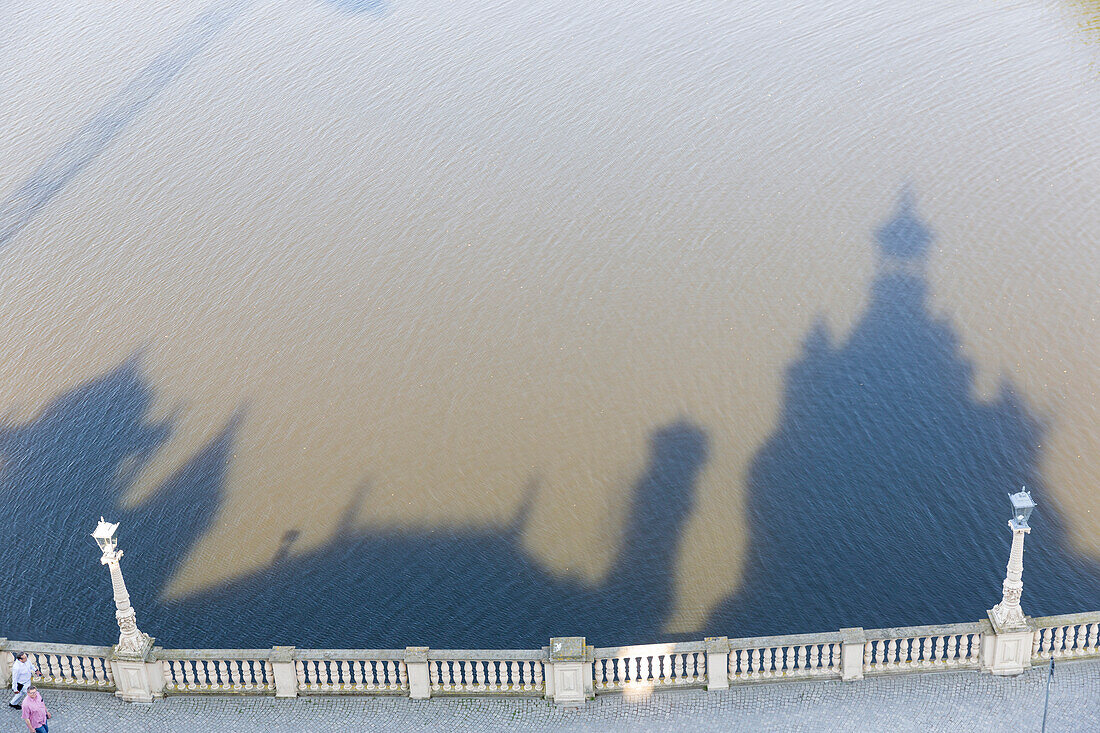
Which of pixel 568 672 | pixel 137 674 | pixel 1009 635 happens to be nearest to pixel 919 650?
pixel 1009 635

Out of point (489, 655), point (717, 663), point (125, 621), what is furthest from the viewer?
point (489, 655)

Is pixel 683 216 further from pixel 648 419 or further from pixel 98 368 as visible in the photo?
pixel 98 368

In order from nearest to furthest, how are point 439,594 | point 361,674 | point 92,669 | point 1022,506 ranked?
point 1022,506 < point 361,674 < point 92,669 < point 439,594

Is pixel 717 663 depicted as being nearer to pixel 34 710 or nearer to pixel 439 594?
pixel 439 594

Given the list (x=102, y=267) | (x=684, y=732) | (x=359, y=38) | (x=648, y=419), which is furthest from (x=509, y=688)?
(x=359, y=38)

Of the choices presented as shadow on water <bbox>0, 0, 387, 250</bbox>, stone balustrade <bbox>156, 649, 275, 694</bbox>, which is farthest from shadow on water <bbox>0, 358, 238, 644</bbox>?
shadow on water <bbox>0, 0, 387, 250</bbox>

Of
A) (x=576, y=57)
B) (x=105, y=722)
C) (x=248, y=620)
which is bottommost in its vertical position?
(x=248, y=620)
